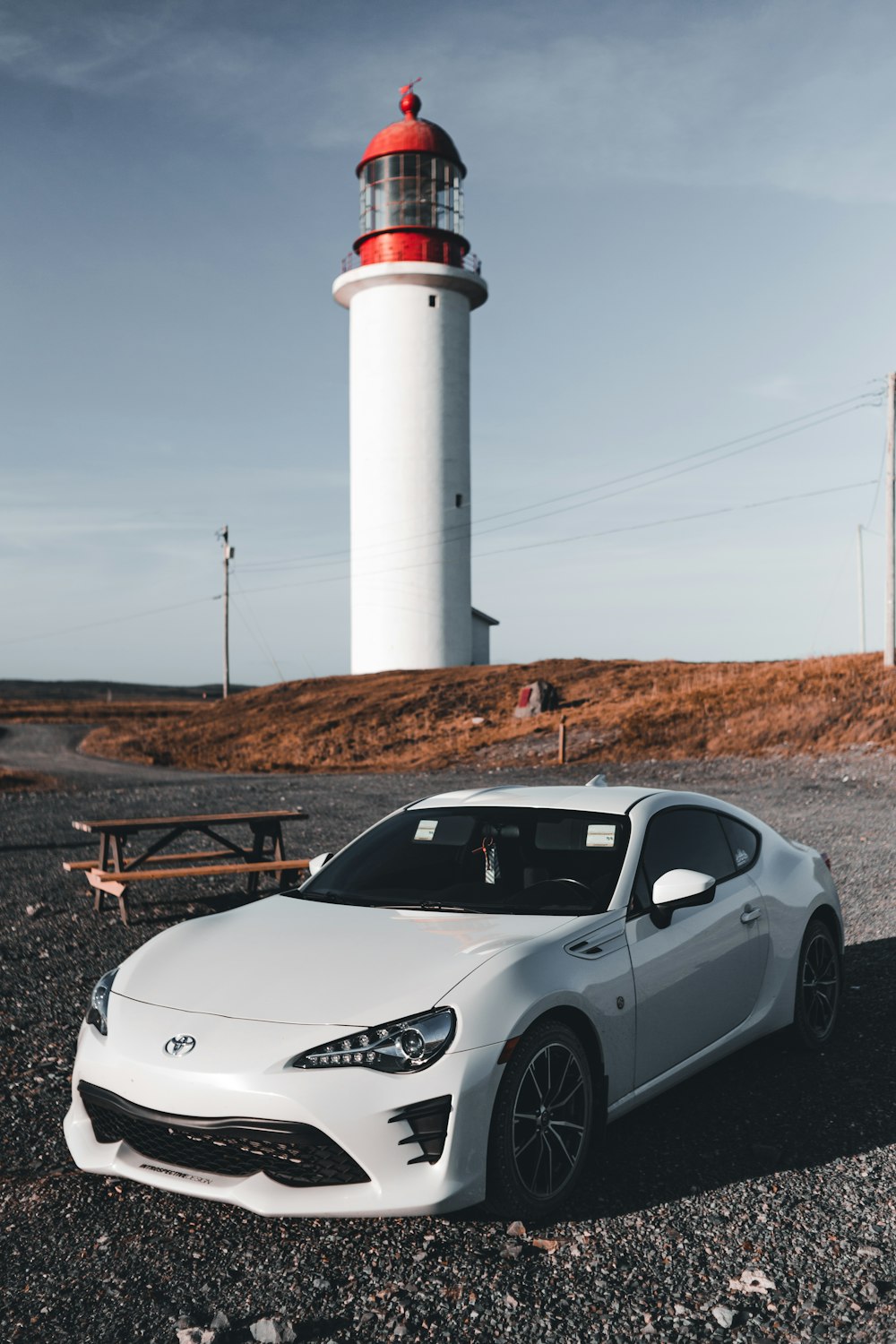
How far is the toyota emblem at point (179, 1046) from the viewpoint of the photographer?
370cm


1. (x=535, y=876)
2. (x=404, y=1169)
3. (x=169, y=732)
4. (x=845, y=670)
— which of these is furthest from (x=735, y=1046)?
(x=169, y=732)

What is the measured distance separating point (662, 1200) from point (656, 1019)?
26.5 inches

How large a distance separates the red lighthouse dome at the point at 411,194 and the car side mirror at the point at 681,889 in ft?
131

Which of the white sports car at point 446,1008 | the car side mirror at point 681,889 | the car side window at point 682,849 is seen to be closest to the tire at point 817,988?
the white sports car at point 446,1008

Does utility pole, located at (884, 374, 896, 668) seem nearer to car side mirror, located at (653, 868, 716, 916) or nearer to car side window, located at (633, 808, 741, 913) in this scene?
car side window, located at (633, 808, 741, 913)

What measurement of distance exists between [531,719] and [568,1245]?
91.5 ft

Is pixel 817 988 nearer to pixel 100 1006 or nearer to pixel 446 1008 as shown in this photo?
pixel 446 1008

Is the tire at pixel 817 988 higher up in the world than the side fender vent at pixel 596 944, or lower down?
lower down

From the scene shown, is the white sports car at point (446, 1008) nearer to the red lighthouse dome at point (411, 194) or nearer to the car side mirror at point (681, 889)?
the car side mirror at point (681, 889)

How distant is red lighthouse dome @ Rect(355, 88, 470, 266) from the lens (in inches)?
1601

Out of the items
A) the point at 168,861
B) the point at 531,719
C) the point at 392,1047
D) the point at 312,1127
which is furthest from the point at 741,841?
the point at 531,719

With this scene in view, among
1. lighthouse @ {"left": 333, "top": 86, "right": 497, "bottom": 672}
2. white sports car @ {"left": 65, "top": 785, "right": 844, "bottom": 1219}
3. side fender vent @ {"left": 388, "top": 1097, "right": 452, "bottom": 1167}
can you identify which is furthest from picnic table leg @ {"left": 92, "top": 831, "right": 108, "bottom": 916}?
lighthouse @ {"left": 333, "top": 86, "right": 497, "bottom": 672}

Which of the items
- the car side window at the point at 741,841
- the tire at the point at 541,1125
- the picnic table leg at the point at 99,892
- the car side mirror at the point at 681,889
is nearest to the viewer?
the tire at the point at 541,1125

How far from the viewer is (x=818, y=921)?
580 centimetres
